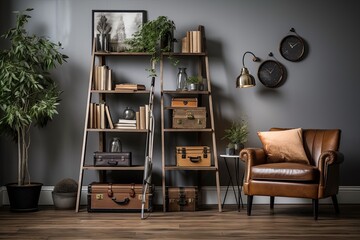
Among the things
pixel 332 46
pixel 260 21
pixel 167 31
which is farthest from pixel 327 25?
pixel 167 31

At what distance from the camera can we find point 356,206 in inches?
228

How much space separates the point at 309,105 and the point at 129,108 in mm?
2100

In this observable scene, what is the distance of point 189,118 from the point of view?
5.53m

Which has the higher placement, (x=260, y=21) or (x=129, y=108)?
(x=260, y=21)

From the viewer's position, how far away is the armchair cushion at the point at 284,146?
211 inches

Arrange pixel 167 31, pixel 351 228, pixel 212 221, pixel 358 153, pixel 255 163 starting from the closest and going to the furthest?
pixel 351 228 < pixel 212 221 < pixel 255 163 < pixel 167 31 < pixel 358 153

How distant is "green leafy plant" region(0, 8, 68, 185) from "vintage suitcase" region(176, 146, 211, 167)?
4.55ft

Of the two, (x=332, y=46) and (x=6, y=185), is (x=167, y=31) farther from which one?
(x=6, y=185)

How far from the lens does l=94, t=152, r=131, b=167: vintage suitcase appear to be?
17.9 ft

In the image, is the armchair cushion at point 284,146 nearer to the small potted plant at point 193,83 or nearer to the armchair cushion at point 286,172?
the armchair cushion at point 286,172

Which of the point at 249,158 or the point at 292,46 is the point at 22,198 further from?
the point at 292,46

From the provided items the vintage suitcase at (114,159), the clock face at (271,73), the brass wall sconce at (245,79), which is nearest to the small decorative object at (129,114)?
the vintage suitcase at (114,159)

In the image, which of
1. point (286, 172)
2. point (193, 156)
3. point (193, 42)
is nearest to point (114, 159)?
point (193, 156)

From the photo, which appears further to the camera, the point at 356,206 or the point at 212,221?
the point at 356,206
